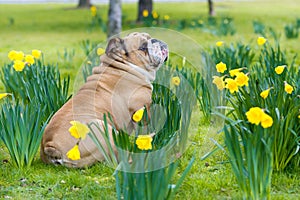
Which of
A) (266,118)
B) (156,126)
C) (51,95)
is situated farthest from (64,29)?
(266,118)

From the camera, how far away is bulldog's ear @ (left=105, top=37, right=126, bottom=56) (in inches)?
156

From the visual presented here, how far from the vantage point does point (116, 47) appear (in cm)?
398

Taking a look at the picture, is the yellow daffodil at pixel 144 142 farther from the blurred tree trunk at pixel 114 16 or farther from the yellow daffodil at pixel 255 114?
the blurred tree trunk at pixel 114 16

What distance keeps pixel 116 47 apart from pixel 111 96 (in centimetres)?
36

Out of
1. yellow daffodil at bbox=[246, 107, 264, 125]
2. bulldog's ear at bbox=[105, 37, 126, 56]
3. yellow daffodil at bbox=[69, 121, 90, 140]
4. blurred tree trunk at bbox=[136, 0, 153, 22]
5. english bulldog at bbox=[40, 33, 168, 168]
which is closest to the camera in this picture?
yellow daffodil at bbox=[246, 107, 264, 125]

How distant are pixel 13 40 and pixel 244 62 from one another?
7241 millimetres

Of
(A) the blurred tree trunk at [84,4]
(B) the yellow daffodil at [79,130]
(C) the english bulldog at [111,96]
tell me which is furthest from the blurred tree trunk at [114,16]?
(A) the blurred tree trunk at [84,4]

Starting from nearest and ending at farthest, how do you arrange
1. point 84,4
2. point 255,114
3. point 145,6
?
point 255,114, point 145,6, point 84,4

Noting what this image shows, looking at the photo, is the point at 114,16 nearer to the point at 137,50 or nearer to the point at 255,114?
the point at 137,50

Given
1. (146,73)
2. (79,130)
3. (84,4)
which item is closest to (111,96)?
(146,73)

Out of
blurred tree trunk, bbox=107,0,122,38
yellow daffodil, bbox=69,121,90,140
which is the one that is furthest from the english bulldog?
blurred tree trunk, bbox=107,0,122,38

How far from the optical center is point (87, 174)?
3.74 metres

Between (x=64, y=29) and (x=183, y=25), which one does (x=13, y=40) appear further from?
(x=183, y=25)

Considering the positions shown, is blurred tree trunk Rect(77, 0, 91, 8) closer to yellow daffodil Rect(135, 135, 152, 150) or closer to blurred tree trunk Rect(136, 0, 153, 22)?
blurred tree trunk Rect(136, 0, 153, 22)
